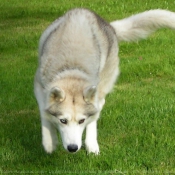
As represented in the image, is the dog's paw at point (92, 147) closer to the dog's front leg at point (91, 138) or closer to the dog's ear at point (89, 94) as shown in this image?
the dog's front leg at point (91, 138)

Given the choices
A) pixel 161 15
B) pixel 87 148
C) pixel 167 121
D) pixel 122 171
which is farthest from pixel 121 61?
pixel 122 171

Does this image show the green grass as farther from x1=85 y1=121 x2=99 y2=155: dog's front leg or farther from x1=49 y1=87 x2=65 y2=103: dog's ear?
x1=49 y1=87 x2=65 y2=103: dog's ear

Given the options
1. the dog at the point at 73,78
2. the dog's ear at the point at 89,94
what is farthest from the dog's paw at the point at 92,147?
the dog's ear at the point at 89,94

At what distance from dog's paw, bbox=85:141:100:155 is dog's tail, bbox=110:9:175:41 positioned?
7.40 ft

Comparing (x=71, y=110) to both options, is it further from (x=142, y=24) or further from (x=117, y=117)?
(x=142, y=24)

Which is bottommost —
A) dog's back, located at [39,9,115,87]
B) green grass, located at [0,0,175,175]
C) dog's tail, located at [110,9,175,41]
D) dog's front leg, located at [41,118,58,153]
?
green grass, located at [0,0,175,175]

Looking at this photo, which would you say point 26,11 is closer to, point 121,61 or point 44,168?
point 121,61

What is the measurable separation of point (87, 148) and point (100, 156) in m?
0.31

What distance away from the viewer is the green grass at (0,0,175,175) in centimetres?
527

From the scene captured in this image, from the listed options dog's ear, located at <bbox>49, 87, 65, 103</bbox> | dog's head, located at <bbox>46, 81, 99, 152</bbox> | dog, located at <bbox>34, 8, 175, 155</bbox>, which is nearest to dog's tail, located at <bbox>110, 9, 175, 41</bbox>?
dog, located at <bbox>34, 8, 175, 155</bbox>

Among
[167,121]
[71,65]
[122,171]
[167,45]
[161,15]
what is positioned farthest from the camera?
[167,45]

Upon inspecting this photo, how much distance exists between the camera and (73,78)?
5250mm

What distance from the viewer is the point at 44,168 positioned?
17.1ft

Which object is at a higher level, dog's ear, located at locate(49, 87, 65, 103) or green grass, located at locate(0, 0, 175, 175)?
dog's ear, located at locate(49, 87, 65, 103)
